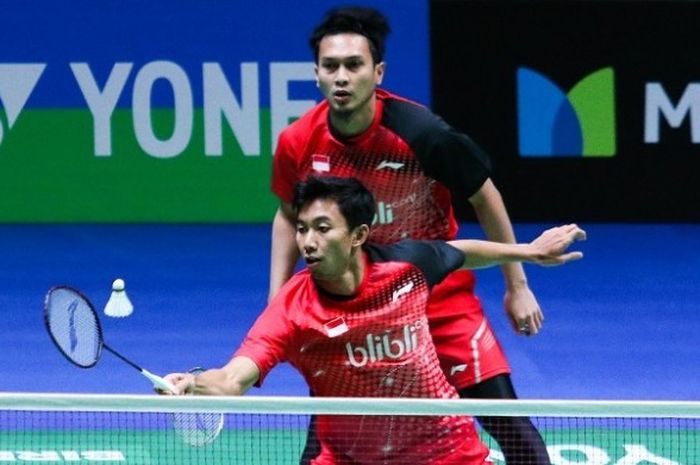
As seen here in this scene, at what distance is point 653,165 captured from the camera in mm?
12680

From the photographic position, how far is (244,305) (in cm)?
1109

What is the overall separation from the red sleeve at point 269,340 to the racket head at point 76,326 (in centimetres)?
53

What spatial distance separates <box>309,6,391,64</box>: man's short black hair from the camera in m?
6.59

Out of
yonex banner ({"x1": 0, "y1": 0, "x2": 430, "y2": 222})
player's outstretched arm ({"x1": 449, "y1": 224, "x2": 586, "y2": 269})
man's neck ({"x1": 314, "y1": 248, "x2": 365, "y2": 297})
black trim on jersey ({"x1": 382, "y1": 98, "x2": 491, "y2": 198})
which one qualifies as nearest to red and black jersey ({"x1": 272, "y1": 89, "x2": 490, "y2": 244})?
black trim on jersey ({"x1": 382, "y1": 98, "x2": 491, "y2": 198})

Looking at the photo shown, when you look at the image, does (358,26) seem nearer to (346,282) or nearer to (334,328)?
(346,282)

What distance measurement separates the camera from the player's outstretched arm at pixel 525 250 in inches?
251

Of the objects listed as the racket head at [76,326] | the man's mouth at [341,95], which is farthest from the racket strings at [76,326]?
the man's mouth at [341,95]

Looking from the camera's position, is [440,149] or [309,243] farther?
[440,149]

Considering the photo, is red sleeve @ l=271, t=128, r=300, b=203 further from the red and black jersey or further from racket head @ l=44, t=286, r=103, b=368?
racket head @ l=44, t=286, r=103, b=368

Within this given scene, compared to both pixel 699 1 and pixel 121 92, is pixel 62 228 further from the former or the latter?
pixel 699 1

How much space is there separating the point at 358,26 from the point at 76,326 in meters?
1.48

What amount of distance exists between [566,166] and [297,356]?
7.09 meters

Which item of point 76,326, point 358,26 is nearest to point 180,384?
point 76,326

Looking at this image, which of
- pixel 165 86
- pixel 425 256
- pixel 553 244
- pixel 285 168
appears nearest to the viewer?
pixel 425 256
